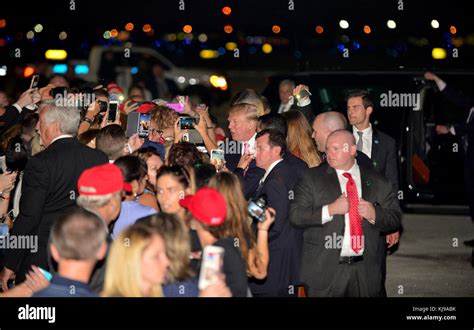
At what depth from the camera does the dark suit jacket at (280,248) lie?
904cm

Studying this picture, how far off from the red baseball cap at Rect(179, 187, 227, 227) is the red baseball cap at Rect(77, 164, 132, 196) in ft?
2.11

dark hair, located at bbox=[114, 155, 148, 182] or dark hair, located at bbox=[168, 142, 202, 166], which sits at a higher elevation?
dark hair, located at bbox=[168, 142, 202, 166]

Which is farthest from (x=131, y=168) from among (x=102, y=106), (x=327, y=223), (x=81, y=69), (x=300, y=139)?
(x=81, y=69)

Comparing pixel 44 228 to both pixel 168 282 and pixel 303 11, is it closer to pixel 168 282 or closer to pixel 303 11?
pixel 168 282

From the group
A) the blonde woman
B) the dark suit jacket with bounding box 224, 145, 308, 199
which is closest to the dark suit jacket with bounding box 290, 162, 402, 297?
the dark suit jacket with bounding box 224, 145, 308, 199

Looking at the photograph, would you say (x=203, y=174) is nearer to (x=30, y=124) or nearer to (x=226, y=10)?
(x=30, y=124)

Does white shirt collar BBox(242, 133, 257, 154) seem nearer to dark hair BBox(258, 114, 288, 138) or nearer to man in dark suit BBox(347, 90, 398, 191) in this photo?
dark hair BBox(258, 114, 288, 138)

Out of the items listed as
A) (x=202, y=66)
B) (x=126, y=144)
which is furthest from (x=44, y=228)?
(x=202, y=66)

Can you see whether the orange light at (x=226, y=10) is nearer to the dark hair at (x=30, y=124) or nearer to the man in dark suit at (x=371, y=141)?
the man in dark suit at (x=371, y=141)

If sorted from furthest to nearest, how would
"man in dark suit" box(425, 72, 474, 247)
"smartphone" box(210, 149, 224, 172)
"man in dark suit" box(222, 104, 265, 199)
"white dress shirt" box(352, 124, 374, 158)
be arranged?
1. "man in dark suit" box(425, 72, 474, 247)
2. "white dress shirt" box(352, 124, 374, 158)
3. "man in dark suit" box(222, 104, 265, 199)
4. "smartphone" box(210, 149, 224, 172)

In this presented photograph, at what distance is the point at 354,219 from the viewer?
879cm

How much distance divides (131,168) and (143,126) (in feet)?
6.53

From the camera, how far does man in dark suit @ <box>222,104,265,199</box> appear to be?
31.8 feet

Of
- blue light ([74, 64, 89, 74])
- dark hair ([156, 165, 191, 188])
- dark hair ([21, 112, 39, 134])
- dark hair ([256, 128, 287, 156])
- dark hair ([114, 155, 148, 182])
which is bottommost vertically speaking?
dark hair ([156, 165, 191, 188])
